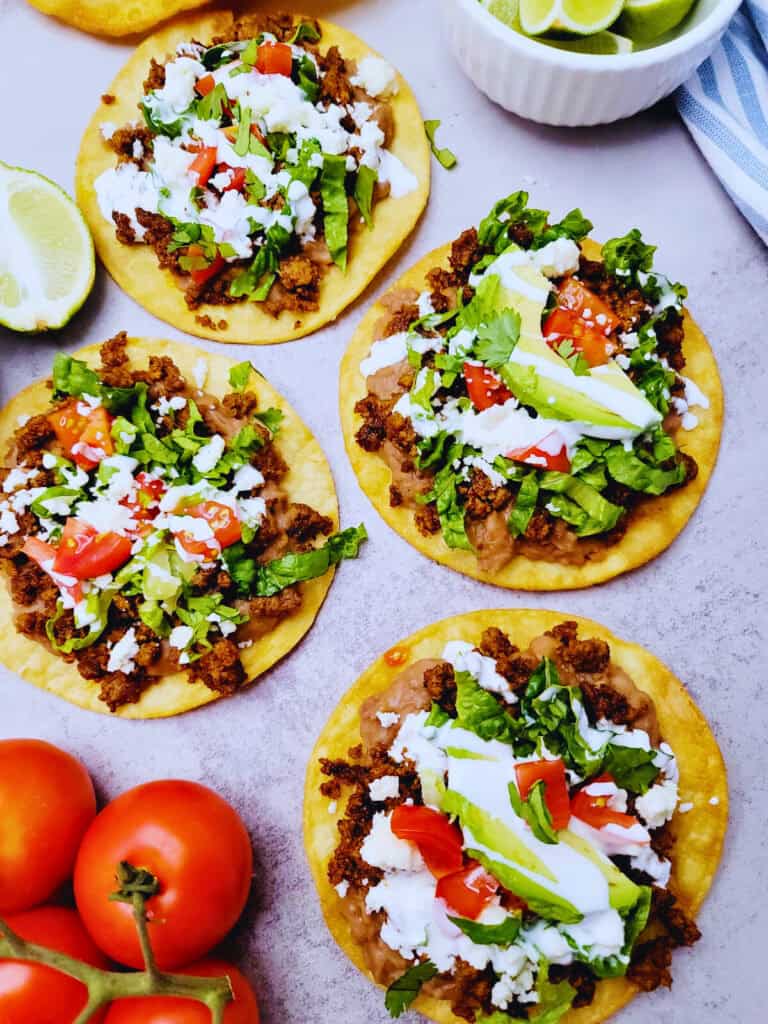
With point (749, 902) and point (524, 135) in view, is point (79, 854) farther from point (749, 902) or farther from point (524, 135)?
point (524, 135)

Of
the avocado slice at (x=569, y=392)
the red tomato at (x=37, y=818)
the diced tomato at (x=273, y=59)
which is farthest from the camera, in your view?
the diced tomato at (x=273, y=59)

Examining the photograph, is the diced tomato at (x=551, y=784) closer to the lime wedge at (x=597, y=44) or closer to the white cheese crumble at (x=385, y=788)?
the white cheese crumble at (x=385, y=788)

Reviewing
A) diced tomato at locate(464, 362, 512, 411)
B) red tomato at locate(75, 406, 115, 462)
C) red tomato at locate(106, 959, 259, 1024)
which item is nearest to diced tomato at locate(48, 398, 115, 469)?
red tomato at locate(75, 406, 115, 462)

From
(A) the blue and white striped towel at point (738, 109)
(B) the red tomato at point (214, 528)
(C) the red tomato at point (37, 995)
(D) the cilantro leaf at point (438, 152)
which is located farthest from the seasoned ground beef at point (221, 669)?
(A) the blue and white striped towel at point (738, 109)

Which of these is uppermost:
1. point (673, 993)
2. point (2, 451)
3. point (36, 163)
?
point (36, 163)

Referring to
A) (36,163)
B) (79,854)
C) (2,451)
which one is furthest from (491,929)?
(36,163)
